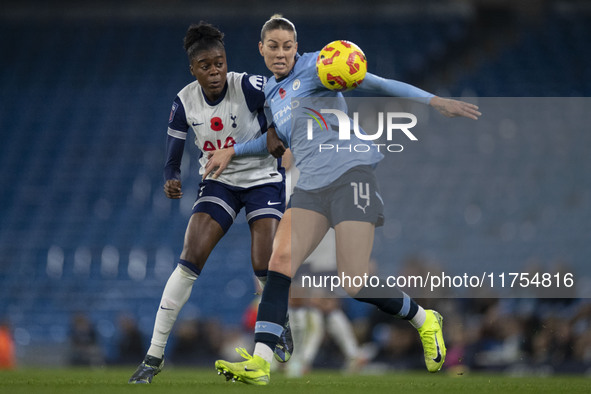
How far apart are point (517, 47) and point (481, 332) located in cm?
1127

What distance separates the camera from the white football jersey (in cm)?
658

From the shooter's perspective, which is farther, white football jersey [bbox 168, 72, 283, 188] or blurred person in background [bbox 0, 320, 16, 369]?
blurred person in background [bbox 0, 320, 16, 369]

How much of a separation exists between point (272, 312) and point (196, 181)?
12.0 m

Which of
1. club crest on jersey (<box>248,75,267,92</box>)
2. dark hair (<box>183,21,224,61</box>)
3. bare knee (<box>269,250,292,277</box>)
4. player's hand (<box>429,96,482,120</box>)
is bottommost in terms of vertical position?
bare knee (<box>269,250,292,277</box>)

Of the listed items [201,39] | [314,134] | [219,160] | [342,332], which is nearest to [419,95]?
[314,134]

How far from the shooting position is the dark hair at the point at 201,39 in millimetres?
6320

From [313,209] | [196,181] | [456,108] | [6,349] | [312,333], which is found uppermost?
[196,181]

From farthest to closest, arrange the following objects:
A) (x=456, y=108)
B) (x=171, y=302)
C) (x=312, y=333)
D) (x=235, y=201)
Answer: (x=312, y=333), (x=235, y=201), (x=171, y=302), (x=456, y=108)

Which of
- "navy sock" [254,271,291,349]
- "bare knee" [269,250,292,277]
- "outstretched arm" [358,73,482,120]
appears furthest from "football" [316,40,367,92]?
"navy sock" [254,271,291,349]

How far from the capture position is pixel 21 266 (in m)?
16.0

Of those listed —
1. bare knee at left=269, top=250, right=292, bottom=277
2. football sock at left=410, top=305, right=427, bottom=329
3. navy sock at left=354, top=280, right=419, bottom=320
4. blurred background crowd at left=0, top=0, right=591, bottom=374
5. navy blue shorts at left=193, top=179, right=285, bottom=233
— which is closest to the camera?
bare knee at left=269, top=250, right=292, bottom=277

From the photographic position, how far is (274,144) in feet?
20.4

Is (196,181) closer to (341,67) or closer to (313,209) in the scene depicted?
(313,209)

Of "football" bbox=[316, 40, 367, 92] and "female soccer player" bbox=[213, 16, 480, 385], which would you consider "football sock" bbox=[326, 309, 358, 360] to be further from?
"football" bbox=[316, 40, 367, 92]
